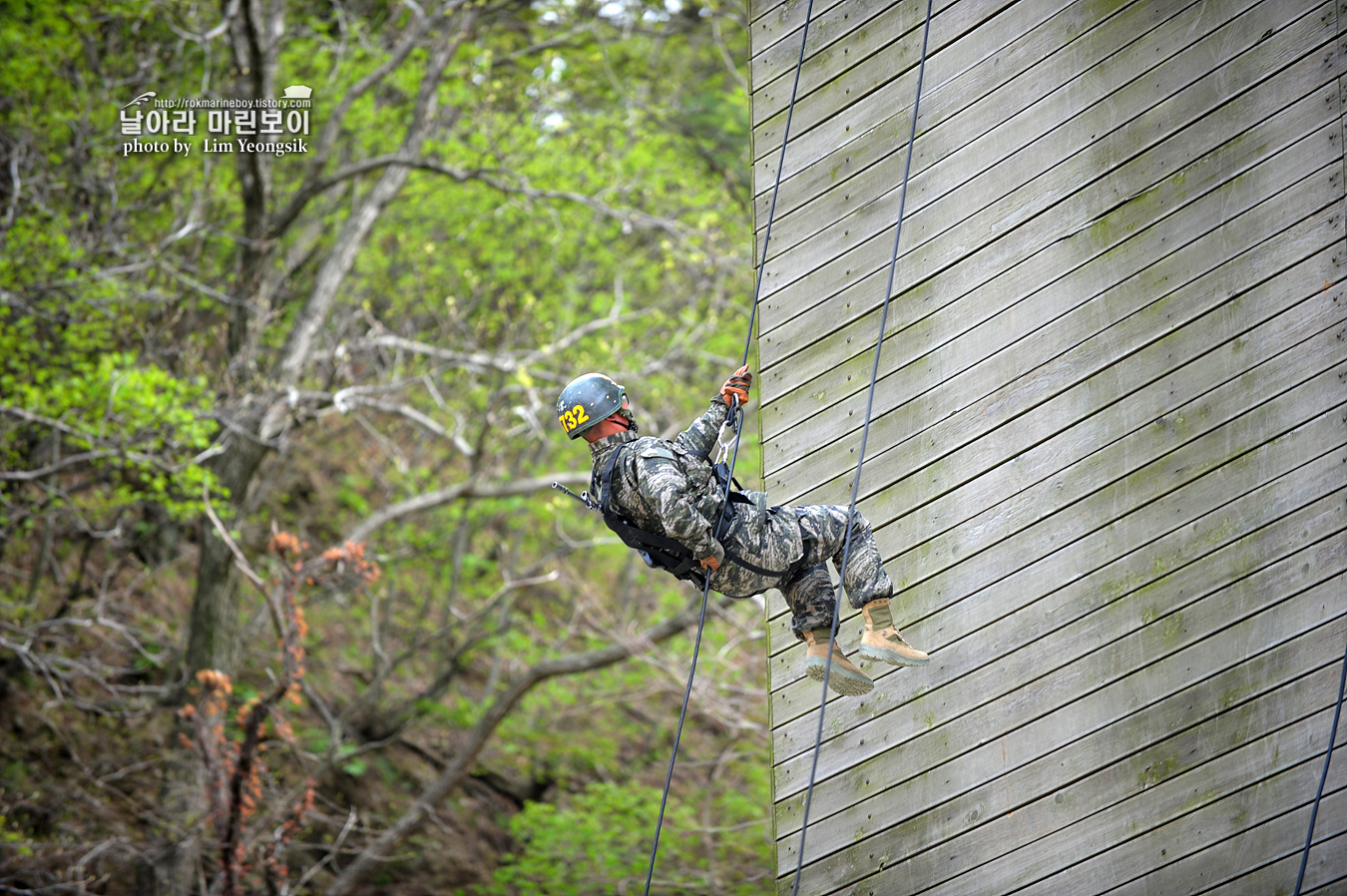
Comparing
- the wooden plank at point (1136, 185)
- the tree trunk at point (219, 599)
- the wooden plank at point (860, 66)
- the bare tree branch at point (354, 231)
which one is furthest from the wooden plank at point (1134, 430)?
the bare tree branch at point (354, 231)

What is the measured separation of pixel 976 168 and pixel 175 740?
32.4ft

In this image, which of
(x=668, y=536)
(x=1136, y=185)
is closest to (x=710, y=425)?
(x=668, y=536)

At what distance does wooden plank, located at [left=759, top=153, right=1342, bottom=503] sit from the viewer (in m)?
3.99

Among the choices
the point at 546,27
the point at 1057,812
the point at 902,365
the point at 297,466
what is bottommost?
the point at 297,466

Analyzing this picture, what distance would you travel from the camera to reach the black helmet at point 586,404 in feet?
13.3

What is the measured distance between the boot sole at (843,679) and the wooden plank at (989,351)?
819mm

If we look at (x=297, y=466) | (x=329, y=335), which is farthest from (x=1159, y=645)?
(x=297, y=466)

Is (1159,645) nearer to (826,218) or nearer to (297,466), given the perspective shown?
(826,218)

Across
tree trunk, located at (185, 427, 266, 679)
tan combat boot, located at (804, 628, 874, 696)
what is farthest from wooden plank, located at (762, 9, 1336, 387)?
tree trunk, located at (185, 427, 266, 679)

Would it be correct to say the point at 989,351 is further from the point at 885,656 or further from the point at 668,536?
the point at 668,536

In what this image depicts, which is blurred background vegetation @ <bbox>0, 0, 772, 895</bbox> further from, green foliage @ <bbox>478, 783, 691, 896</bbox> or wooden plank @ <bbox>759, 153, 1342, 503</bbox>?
wooden plank @ <bbox>759, 153, 1342, 503</bbox>

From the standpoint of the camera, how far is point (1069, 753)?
400 cm

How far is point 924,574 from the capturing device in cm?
438

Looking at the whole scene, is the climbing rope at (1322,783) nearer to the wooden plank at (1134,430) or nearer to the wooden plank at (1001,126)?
the wooden plank at (1134,430)
